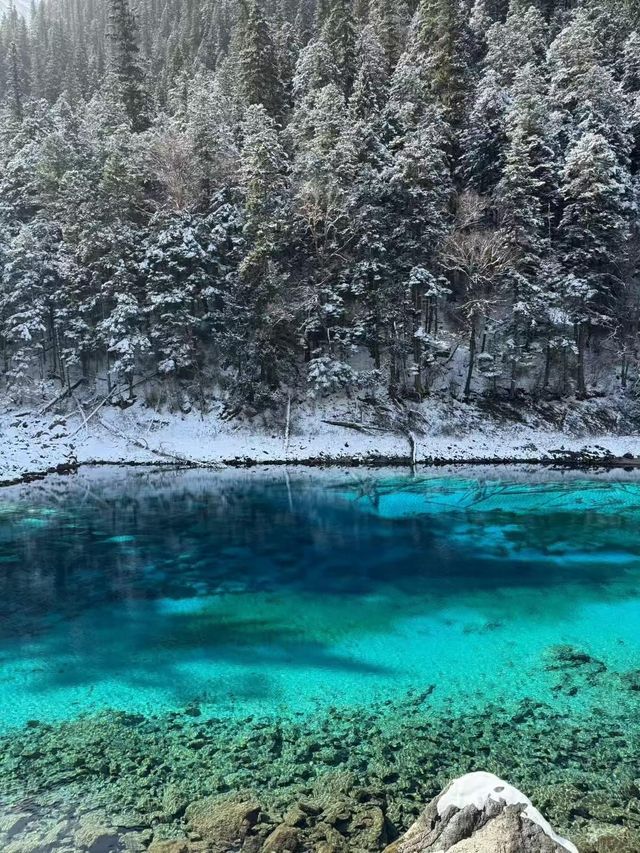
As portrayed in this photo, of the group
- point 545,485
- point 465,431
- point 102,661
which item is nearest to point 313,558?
point 102,661

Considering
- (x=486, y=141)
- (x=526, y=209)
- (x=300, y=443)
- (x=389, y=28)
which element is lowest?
(x=300, y=443)

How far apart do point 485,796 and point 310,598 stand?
8.52 meters

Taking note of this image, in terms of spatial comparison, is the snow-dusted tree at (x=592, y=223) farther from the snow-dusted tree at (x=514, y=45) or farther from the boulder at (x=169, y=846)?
the boulder at (x=169, y=846)

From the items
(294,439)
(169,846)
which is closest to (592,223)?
(294,439)

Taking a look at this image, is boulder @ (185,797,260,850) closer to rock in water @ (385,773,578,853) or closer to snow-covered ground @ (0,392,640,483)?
rock in water @ (385,773,578,853)

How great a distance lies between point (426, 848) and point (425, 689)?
4396 mm

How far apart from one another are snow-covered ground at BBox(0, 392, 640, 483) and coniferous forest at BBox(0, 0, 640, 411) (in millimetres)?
1726

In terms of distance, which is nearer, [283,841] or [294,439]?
[283,841]

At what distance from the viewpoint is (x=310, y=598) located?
12.9 m

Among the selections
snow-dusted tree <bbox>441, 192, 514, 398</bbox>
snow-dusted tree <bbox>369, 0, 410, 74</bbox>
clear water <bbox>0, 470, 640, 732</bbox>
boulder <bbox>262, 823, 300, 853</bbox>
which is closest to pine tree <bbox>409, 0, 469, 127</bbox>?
snow-dusted tree <bbox>369, 0, 410, 74</bbox>

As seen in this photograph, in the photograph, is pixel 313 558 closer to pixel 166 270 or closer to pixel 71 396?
pixel 166 270

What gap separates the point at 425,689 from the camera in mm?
8766

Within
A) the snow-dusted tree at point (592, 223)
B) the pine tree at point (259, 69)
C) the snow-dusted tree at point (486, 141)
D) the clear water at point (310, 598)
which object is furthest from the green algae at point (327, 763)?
the pine tree at point (259, 69)

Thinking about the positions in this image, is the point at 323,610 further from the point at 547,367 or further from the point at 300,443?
the point at 547,367
